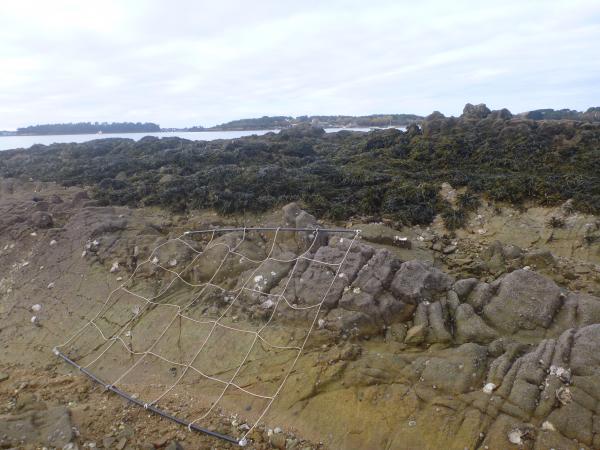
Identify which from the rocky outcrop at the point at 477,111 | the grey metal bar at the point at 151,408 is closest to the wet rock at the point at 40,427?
the grey metal bar at the point at 151,408

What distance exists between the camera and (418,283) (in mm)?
5391

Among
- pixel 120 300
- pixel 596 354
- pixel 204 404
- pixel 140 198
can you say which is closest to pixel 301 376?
pixel 204 404

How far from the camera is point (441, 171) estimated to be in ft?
38.5

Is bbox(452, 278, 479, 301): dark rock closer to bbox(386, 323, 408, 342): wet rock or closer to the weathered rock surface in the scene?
the weathered rock surface

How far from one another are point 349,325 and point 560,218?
→ 568 cm

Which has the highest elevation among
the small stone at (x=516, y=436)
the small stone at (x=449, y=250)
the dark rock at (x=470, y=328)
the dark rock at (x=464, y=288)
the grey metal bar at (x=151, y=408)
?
the dark rock at (x=464, y=288)

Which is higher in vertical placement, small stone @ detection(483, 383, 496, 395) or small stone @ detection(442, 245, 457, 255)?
small stone @ detection(442, 245, 457, 255)

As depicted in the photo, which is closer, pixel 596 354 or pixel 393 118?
pixel 596 354

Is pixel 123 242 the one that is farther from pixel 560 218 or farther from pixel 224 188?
pixel 560 218

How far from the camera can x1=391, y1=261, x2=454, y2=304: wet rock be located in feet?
17.5

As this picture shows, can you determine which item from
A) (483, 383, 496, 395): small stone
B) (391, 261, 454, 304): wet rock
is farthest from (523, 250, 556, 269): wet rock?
(483, 383, 496, 395): small stone

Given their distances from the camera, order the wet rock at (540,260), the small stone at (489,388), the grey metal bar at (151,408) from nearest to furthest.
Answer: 1. the small stone at (489,388)
2. the grey metal bar at (151,408)
3. the wet rock at (540,260)

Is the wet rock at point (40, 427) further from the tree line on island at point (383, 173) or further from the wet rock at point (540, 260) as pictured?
the wet rock at point (540, 260)

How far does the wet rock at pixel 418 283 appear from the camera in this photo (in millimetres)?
5328
